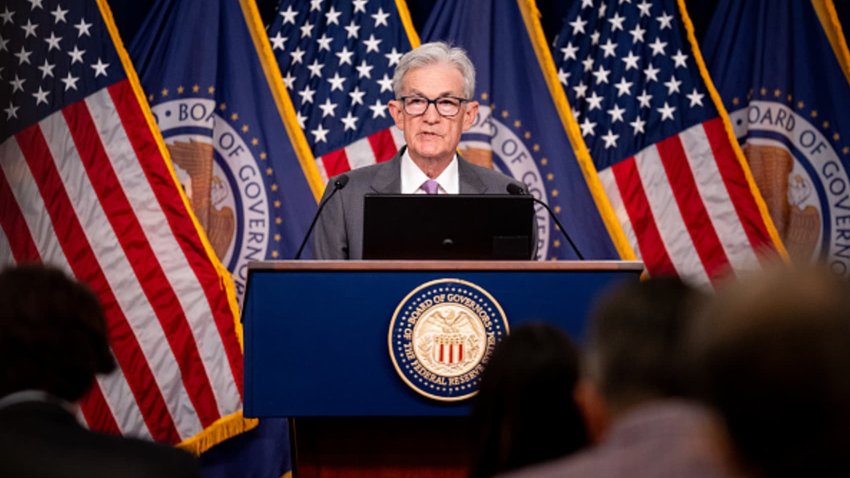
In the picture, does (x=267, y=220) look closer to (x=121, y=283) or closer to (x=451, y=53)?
(x=121, y=283)

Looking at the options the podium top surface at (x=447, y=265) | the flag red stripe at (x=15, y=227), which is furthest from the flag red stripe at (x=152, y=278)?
the podium top surface at (x=447, y=265)

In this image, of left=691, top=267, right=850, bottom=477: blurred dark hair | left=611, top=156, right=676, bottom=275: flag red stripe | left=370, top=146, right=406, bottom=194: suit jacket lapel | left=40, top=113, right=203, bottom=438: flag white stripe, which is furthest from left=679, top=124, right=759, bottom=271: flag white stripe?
left=691, top=267, right=850, bottom=477: blurred dark hair

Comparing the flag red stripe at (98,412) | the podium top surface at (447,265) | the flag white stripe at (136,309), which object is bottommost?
the flag red stripe at (98,412)

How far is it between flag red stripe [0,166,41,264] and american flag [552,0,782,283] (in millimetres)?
2833

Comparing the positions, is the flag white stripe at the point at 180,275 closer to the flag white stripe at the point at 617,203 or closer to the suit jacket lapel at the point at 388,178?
the suit jacket lapel at the point at 388,178

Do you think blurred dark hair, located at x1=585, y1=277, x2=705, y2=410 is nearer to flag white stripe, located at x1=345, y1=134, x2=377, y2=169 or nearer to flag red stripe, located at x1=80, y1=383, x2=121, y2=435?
flag red stripe, located at x1=80, y1=383, x2=121, y2=435

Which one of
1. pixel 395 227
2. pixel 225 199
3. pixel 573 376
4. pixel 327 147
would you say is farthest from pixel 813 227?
pixel 573 376

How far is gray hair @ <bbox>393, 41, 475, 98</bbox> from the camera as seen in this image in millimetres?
4133

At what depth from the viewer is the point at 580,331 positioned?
3.05m

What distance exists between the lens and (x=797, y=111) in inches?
237

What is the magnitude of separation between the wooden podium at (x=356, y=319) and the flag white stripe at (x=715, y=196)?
298 cm

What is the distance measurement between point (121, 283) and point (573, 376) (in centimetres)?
404

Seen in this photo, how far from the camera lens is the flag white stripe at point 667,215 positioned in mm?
5871

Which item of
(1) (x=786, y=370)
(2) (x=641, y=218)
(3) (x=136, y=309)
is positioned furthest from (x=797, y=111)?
(1) (x=786, y=370)
